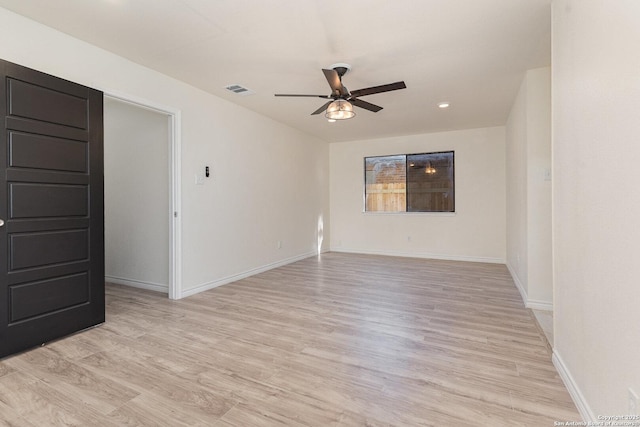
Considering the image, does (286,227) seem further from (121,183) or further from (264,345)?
(264,345)


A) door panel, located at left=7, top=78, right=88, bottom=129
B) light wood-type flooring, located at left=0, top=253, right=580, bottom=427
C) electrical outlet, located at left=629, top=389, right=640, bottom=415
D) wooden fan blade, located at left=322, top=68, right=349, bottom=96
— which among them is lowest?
light wood-type flooring, located at left=0, top=253, right=580, bottom=427

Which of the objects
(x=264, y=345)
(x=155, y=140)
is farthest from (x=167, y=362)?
(x=155, y=140)

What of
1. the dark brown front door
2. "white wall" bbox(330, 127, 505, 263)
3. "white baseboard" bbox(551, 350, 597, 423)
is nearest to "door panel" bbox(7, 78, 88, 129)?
the dark brown front door

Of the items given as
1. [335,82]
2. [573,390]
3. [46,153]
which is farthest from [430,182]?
[46,153]

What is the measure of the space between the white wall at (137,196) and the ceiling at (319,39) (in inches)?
42.0

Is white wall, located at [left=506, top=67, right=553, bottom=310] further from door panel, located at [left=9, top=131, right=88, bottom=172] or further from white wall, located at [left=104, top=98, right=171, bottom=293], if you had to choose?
door panel, located at [left=9, top=131, right=88, bottom=172]

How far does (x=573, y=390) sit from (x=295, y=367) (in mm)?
1614

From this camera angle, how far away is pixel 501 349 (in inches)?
89.5

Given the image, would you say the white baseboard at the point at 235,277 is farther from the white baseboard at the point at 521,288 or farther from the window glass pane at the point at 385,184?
the white baseboard at the point at 521,288

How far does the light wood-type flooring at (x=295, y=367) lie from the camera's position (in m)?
1.59

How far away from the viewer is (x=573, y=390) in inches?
66.6

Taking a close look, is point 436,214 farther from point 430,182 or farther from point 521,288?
point 521,288

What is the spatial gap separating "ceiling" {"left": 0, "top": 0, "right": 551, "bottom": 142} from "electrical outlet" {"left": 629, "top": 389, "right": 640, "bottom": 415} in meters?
2.39

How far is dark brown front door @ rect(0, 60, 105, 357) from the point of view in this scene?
2178mm
